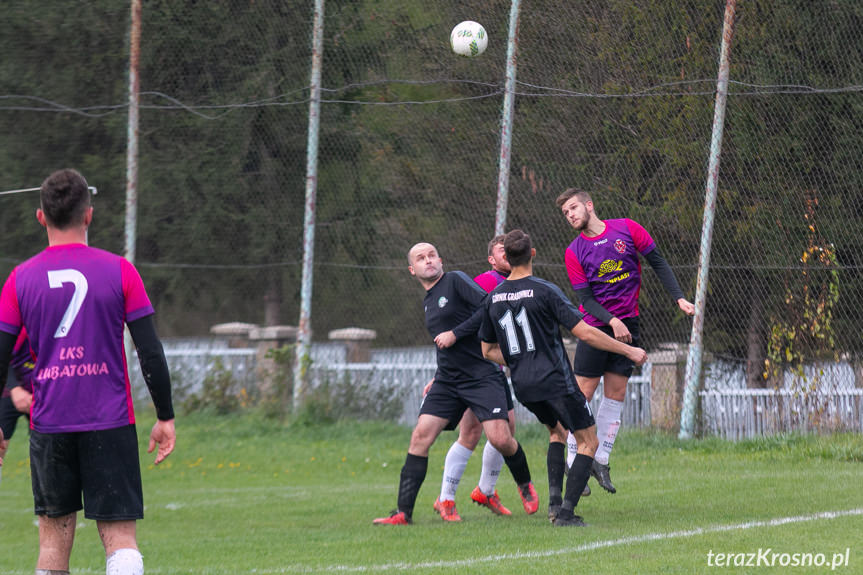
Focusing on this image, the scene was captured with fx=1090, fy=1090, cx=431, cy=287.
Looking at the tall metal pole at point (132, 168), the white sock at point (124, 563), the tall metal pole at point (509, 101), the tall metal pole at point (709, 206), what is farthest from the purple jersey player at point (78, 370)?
the tall metal pole at point (132, 168)

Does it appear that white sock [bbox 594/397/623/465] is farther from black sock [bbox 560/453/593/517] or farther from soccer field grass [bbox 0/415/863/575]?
black sock [bbox 560/453/593/517]

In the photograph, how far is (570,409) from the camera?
271 inches

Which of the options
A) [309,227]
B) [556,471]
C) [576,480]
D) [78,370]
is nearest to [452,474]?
[556,471]

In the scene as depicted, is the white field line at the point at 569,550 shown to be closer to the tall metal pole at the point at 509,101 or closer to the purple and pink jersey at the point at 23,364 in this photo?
the purple and pink jersey at the point at 23,364

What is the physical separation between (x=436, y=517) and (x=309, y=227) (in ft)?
20.5

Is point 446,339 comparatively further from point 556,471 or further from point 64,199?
point 64,199

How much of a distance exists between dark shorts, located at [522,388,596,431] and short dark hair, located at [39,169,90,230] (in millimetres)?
3467

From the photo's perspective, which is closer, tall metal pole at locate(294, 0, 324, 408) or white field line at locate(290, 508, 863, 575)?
white field line at locate(290, 508, 863, 575)

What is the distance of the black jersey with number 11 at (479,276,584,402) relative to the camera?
6.82 meters

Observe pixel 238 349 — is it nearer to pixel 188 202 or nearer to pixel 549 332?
pixel 188 202

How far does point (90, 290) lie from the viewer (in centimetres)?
425

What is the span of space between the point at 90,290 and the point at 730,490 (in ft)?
18.6

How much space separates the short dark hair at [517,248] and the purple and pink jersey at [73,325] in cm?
303

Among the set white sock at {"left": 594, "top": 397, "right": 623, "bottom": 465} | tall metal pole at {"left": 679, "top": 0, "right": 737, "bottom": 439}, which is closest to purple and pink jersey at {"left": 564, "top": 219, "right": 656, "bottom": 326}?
white sock at {"left": 594, "top": 397, "right": 623, "bottom": 465}
